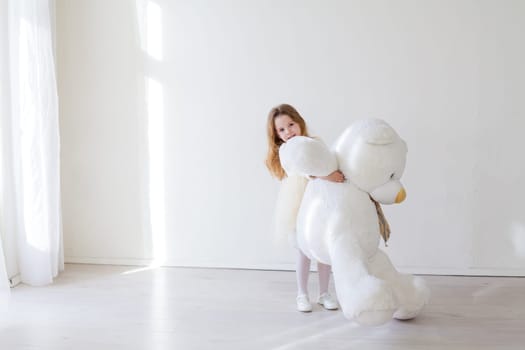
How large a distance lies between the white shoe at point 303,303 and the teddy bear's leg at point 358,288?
392mm

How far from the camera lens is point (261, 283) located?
2.67 m

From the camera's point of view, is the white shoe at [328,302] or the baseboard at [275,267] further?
the baseboard at [275,267]

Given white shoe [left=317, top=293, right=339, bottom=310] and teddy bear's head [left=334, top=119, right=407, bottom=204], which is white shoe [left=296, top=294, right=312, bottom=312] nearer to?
white shoe [left=317, top=293, right=339, bottom=310]

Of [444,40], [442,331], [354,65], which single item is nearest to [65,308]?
[442,331]

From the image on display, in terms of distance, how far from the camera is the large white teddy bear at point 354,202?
1900 mm

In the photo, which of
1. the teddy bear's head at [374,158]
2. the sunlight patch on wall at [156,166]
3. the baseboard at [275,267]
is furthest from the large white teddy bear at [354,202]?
the sunlight patch on wall at [156,166]

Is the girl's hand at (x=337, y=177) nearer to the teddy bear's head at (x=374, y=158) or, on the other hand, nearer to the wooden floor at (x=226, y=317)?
the teddy bear's head at (x=374, y=158)

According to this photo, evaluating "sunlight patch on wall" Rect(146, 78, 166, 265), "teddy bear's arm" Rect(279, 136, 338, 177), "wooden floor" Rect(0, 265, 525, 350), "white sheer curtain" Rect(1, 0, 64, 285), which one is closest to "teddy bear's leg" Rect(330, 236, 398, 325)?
"wooden floor" Rect(0, 265, 525, 350)

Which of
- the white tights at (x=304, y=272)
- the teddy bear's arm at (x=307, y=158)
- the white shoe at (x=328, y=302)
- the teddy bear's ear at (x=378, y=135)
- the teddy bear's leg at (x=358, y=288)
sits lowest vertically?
the white shoe at (x=328, y=302)

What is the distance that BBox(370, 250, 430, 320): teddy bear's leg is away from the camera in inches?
77.7

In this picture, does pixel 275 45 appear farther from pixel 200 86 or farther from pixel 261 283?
pixel 261 283

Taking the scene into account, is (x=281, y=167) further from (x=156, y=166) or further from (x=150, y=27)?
(x=150, y=27)

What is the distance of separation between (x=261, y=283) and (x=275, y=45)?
1228 mm

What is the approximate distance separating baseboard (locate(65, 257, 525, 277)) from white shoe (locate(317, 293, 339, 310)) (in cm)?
56
